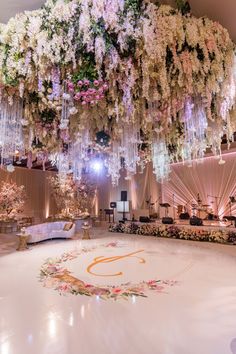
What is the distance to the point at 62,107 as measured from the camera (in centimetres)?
340

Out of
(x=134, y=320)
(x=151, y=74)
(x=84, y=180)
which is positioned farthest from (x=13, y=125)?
(x=84, y=180)

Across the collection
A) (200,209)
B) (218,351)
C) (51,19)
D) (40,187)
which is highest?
(51,19)

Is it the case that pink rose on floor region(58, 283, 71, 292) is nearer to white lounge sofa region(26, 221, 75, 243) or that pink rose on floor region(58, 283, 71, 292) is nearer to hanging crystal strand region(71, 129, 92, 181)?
hanging crystal strand region(71, 129, 92, 181)

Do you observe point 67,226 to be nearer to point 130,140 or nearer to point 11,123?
point 130,140

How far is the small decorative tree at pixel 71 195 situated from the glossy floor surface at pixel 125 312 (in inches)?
246

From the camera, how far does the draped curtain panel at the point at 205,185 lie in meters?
10.2

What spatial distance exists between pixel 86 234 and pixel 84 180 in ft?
13.4

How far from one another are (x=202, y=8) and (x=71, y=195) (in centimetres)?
1051

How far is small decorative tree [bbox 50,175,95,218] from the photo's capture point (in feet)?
38.5

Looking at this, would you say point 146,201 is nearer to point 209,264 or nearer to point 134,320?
point 209,264

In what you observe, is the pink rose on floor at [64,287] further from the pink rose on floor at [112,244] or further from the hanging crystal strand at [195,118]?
the pink rose on floor at [112,244]

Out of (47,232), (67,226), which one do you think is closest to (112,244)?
(67,226)

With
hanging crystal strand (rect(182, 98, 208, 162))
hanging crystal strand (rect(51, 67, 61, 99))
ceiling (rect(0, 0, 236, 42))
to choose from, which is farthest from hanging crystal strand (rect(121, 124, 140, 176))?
ceiling (rect(0, 0, 236, 42))

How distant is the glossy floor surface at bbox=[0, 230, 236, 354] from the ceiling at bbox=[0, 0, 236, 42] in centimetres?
328
